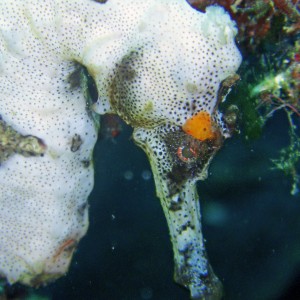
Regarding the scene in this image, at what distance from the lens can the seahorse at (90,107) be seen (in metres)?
2.57

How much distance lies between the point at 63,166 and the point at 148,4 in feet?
5.74

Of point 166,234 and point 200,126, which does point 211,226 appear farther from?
point 200,126

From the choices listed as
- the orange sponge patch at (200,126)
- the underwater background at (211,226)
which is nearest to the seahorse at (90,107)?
the orange sponge patch at (200,126)

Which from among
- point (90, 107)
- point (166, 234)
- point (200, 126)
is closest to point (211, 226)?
point (166, 234)

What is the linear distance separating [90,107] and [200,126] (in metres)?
1.23

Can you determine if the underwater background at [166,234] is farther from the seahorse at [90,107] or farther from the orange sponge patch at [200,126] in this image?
the orange sponge patch at [200,126]

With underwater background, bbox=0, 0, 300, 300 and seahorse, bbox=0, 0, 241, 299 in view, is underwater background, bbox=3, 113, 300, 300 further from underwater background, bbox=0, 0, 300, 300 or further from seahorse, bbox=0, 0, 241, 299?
seahorse, bbox=0, 0, 241, 299

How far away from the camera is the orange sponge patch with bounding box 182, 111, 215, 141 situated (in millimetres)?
2721

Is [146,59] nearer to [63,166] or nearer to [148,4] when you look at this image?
[148,4]

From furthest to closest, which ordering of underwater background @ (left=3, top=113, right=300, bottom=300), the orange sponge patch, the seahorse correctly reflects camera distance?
1. underwater background @ (left=3, top=113, right=300, bottom=300)
2. the orange sponge patch
3. the seahorse

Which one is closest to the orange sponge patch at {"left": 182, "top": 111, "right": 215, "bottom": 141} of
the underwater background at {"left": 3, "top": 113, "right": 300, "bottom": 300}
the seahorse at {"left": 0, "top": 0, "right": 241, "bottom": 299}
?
the seahorse at {"left": 0, "top": 0, "right": 241, "bottom": 299}

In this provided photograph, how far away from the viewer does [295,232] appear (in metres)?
4.50

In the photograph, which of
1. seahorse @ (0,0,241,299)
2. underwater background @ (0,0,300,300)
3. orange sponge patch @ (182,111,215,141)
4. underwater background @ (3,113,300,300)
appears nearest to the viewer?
seahorse @ (0,0,241,299)

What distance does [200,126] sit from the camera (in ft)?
8.91
